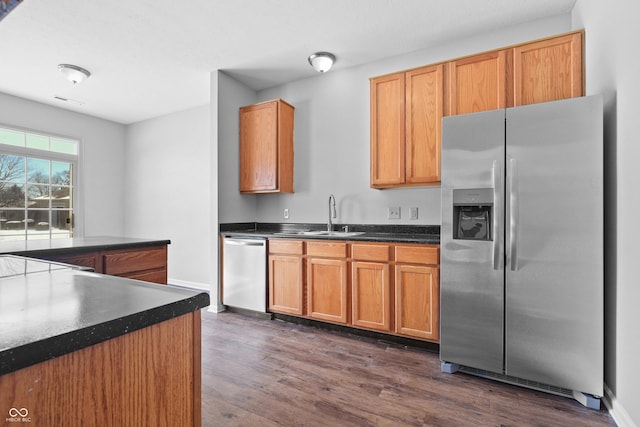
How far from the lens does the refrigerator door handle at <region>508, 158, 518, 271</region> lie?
2037 millimetres

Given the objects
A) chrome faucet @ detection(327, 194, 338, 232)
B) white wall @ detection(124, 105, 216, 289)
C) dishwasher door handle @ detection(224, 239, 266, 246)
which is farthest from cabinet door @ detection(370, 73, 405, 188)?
white wall @ detection(124, 105, 216, 289)

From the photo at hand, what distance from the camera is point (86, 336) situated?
57cm

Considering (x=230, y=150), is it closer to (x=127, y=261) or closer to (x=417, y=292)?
(x=127, y=261)

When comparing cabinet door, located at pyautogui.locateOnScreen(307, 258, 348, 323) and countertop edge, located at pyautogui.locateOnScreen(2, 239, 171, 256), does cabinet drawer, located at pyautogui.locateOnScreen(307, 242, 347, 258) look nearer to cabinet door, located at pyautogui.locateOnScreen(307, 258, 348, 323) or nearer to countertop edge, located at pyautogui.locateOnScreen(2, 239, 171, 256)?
cabinet door, located at pyautogui.locateOnScreen(307, 258, 348, 323)

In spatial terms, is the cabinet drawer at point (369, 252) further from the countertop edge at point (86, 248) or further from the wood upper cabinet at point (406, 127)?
the countertop edge at point (86, 248)

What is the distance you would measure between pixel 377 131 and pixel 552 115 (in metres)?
1.44

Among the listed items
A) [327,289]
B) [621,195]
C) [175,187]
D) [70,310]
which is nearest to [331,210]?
[327,289]

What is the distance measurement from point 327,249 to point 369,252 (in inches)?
16.5

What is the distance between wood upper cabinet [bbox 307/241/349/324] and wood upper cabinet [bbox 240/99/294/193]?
1.03 m

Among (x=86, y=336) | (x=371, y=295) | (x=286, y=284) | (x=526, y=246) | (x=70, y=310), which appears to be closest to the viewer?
(x=86, y=336)

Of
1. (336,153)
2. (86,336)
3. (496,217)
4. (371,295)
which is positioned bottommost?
(371,295)

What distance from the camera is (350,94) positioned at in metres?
3.56

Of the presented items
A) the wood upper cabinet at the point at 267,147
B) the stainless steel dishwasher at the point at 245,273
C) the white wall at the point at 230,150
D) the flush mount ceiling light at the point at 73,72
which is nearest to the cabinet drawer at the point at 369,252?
the stainless steel dishwasher at the point at 245,273

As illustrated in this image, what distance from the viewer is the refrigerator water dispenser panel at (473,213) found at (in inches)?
84.8
